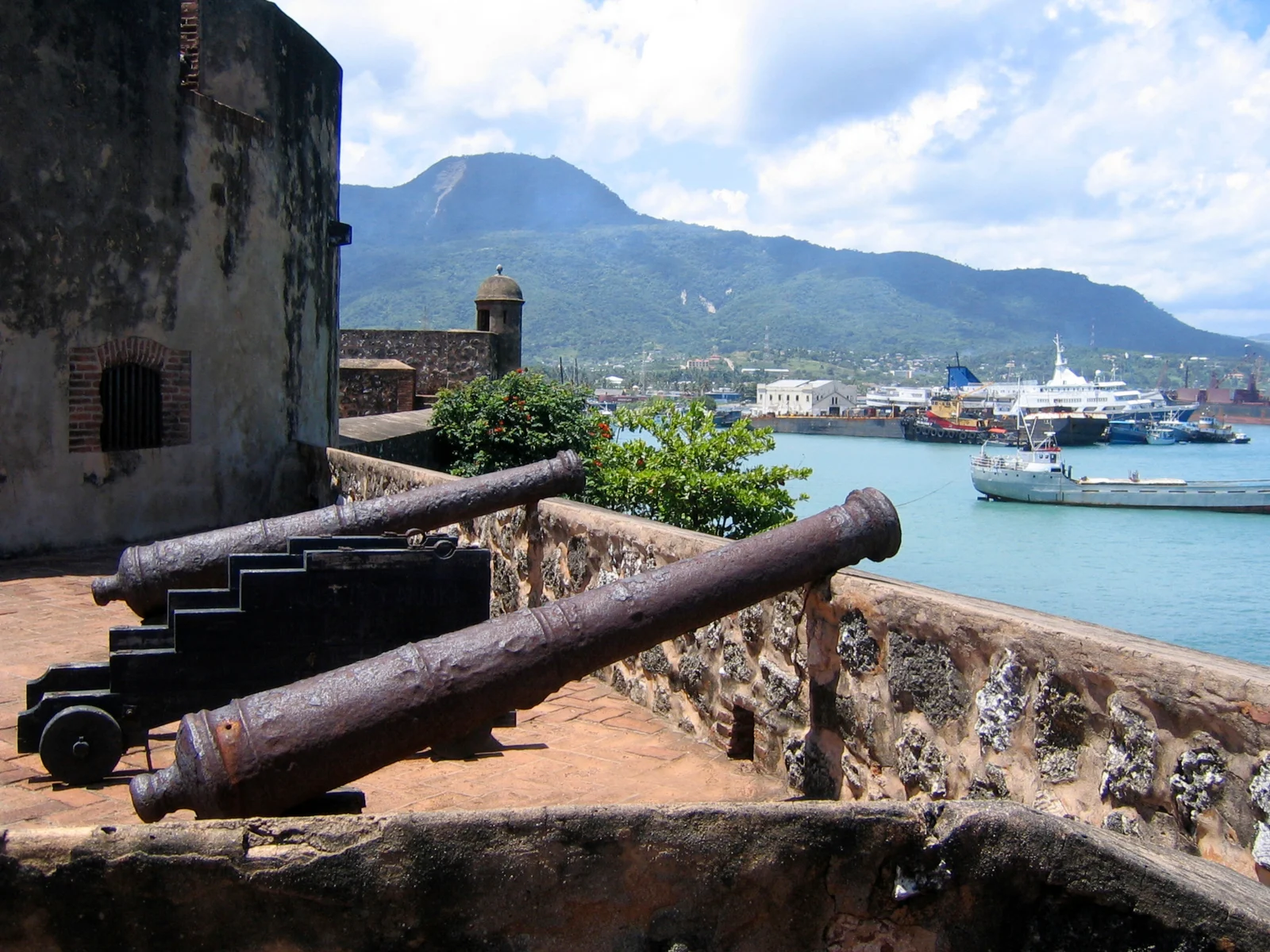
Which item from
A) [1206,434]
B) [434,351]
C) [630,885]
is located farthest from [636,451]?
[1206,434]

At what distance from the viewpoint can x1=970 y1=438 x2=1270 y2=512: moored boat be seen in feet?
166

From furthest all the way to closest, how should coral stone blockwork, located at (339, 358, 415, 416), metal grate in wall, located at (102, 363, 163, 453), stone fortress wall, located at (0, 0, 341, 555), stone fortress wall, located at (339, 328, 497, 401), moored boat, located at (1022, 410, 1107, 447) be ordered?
moored boat, located at (1022, 410, 1107, 447)
stone fortress wall, located at (339, 328, 497, 401)
coral stone blockwork, located at (339, 358, 415, 416)
metal grate in wall, located at (102, 363, 163, 453)
stone fortress wall, located at (0, 0, 341, 555)

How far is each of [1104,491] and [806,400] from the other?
58.2 metres

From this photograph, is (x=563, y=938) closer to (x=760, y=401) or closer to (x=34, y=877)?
(x=34, y=877)

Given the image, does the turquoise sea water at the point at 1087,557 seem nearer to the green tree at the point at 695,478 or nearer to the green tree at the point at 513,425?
the green tree at the point at 513,425

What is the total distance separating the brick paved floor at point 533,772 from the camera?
13.3 feet

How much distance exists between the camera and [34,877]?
1.91 meters

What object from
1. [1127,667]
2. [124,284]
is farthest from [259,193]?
[1127,667]

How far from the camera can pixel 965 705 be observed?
3.43 metres

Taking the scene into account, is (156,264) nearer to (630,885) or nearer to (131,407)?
(131,407)

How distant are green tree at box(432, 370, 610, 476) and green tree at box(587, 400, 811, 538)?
120cm

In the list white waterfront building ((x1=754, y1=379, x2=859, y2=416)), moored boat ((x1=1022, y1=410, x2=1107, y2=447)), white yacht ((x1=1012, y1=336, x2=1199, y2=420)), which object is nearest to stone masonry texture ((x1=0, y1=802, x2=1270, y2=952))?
moored boat ((x1=1022, y1=410, x2=1107, y2=447))

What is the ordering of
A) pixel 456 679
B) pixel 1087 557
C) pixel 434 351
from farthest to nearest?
pixel 1087 557, pixel 434 351, pixel 456 679

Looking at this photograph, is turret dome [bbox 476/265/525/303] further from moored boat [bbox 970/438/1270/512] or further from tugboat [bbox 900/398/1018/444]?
tugboat [bbox 900/398/1018/444]
